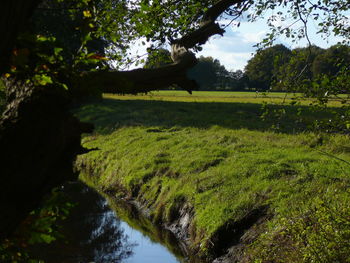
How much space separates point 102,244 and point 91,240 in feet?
1.30

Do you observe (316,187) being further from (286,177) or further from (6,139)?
(6,139)

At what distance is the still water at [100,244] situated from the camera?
1191 cm

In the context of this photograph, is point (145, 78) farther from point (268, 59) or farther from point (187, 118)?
point (187, 118)

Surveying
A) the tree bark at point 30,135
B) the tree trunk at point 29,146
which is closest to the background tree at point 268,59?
the tree bark at point 30,135

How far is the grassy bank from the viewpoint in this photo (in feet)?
29.5

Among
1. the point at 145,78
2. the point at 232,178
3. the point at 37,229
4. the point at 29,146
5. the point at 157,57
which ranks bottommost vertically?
the point at 232,178

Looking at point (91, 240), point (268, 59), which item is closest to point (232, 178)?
point (268, 59)

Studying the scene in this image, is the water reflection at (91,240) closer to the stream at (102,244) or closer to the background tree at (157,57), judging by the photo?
the stream at (102,244)

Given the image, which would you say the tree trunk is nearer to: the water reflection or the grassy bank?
the grassy bank

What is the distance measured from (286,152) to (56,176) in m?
12.9

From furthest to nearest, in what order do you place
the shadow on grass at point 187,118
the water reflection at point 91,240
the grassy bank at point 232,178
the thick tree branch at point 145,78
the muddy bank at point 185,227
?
the shadow on grass at point 187,118 < the water reflection at point 91,240 < the muddy bank at point 185,227 < the grassy bank at point 232,178 < the thick tree branch at point 145,78

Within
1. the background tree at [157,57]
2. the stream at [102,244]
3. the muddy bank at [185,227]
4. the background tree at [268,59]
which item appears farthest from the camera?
the stream at [102,244]

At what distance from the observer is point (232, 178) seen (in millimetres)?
13031

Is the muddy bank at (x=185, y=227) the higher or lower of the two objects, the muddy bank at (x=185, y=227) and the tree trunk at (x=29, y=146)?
the lower
